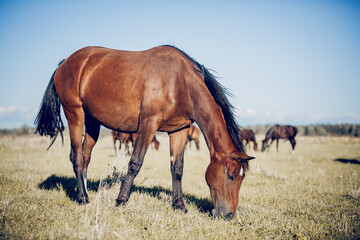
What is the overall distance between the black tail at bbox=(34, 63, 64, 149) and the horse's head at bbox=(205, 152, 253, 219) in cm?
367

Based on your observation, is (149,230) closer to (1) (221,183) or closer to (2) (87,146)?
(1) (221,183)

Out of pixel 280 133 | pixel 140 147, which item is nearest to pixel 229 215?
pixel 140 147

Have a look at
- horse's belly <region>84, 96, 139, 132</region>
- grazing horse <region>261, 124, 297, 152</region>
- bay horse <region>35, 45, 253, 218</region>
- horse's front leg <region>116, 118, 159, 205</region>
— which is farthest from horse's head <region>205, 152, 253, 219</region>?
grazing horse <region>261, 124, 297, 152</region>

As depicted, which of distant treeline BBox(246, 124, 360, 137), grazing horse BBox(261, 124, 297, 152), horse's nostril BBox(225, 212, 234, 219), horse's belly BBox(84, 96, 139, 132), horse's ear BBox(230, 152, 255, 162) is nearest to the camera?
horse's ear BBox(230, 152, 255, 162)

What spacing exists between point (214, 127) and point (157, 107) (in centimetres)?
97

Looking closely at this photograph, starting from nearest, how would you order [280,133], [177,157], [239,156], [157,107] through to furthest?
[239,156] → [157,107] → [177,157] → [280,133]

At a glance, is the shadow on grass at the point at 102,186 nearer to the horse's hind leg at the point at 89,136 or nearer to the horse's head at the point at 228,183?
the horse's head at the point at 228,183

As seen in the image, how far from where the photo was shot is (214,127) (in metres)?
3.83

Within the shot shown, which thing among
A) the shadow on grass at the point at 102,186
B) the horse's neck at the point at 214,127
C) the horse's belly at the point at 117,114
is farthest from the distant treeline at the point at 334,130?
the horse's belly at the point at 117,114

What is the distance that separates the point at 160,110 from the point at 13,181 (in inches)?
170

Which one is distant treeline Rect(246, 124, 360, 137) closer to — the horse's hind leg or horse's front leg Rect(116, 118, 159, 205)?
the horse's hind leg

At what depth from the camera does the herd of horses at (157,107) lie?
146 inches

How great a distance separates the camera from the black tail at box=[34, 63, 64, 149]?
5082 mm

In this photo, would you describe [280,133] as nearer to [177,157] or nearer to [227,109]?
[177,157]
